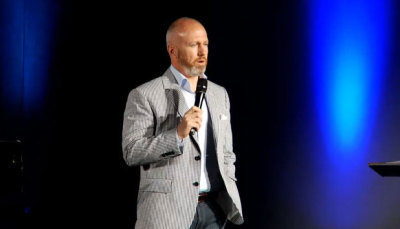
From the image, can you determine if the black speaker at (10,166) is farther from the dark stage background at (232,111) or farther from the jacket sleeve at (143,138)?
the dark stage background at (232,111)

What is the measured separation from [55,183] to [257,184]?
50.6 inches

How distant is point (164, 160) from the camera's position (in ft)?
7.91

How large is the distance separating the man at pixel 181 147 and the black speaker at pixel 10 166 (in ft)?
1.45

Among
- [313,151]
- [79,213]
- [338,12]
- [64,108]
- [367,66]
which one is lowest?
[79,213]

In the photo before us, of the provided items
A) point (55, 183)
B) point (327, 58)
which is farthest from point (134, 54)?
point (327, 58)

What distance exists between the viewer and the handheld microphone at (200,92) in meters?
2.36

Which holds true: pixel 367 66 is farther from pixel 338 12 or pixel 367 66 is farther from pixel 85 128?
pixel 85 128

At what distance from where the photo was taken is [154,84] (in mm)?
2551

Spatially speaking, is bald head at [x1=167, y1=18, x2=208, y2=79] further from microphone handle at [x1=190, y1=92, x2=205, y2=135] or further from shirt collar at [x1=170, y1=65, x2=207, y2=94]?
microphone handle at [x1=190, y1=92, x2=205, y2=135]

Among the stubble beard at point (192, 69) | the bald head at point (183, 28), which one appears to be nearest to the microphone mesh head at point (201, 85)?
the stubble beard at point (192, 69)

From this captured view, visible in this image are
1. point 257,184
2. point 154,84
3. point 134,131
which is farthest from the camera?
point 257,184

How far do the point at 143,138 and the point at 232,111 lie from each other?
5.03 feet

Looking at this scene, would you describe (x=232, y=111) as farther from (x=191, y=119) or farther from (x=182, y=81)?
(x=191, y=119)

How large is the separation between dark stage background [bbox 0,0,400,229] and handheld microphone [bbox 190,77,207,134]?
1.33 meters
